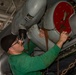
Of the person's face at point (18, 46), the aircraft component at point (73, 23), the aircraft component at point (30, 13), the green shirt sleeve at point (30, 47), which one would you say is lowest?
the green shirt sleeve at point (30, 47)

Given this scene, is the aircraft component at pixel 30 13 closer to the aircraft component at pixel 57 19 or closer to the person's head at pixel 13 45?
the aircraft component at pixel 57 19

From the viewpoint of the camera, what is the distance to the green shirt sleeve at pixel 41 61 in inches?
82.3

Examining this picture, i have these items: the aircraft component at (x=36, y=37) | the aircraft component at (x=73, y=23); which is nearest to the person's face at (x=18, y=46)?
the aircraft component at (x=36, y=37)

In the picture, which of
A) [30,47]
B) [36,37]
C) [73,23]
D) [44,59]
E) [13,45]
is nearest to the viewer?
[44,59]

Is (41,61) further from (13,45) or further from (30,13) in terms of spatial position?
(30,13)

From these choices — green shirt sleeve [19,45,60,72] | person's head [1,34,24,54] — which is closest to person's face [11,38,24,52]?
person's head [1,34,24,54]

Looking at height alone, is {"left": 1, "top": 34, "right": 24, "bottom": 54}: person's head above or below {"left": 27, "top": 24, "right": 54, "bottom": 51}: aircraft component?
above

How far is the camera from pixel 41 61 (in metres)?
2.13

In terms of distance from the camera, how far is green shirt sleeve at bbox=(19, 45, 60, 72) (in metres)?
2.09

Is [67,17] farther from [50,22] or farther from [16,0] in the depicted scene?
[16,0]

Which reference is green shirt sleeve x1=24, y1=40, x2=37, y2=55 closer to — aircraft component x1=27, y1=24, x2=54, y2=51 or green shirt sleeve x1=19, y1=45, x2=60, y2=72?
aircraft component x1=27, y1=24, x2=54, y2=51

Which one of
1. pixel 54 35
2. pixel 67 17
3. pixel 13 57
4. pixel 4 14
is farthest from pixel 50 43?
pixel 4 14

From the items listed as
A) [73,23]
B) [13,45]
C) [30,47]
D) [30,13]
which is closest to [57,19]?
[73,23]

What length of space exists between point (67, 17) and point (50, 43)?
0.37 m
